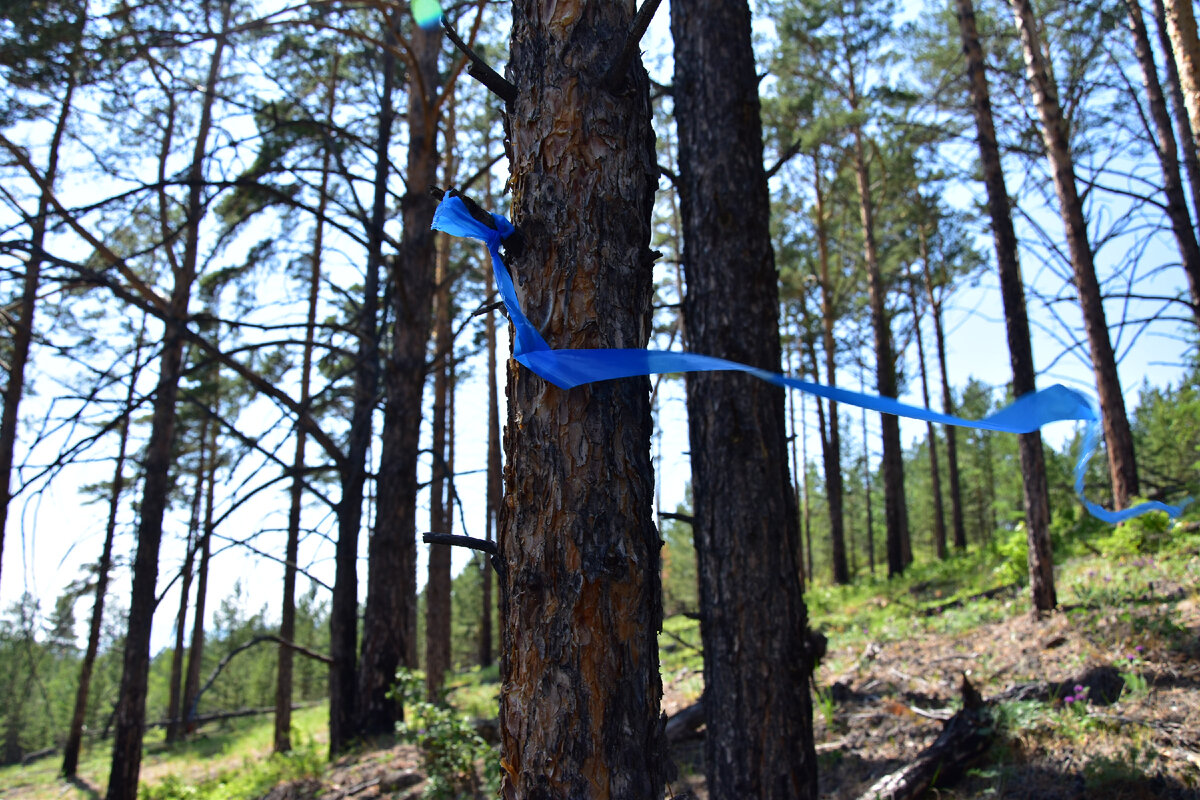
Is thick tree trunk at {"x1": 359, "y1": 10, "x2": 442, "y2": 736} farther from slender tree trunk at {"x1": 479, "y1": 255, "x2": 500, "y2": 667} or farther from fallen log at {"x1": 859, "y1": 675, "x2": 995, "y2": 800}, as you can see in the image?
slender tree trunk at {"x1": 479, "y1": 255, "x2": 500, "y2": 667}

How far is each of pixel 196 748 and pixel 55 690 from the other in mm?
32144

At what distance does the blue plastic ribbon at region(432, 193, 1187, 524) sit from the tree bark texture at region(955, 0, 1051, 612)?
191 inches

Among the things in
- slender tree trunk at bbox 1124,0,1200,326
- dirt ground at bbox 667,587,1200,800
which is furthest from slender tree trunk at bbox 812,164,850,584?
dirt ground at bbox 667,587,1200,800

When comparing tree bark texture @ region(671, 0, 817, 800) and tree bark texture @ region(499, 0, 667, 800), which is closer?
tree bark texture @ region(499, 0, 667, 800)

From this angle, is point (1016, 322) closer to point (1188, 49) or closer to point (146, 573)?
point (1188, 49)

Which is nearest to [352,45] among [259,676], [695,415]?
[695,415]

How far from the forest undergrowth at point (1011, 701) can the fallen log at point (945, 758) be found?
6 centimetres

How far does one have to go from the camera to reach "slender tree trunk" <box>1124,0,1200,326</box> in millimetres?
9172

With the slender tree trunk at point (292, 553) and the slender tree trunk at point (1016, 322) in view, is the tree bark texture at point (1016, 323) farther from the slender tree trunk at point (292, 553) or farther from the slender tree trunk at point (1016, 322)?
the slender tree trunk at point (292, 553)

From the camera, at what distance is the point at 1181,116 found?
979cm

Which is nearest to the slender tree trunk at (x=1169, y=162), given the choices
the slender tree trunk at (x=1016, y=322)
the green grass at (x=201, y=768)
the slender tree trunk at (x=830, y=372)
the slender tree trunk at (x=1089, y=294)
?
the slender tree trunk at (x=1089, y=294)

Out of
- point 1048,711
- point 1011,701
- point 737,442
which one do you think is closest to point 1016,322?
point 1011,701

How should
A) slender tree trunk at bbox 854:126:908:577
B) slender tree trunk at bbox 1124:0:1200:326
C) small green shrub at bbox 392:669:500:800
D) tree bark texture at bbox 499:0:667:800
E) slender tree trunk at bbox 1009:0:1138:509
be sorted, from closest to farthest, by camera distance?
1. tree bark texture at bbox 499:0:667:800
2. small green shrub at bbox 392:669:500:800
3. slender tree trunk at bbox 1009:0:1138:509
4. slender tree trunk at bbox 1124:0:1200:326
5. slender tree trunk at bbox 854:126:908:577

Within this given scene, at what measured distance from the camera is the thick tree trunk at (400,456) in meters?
6.12
